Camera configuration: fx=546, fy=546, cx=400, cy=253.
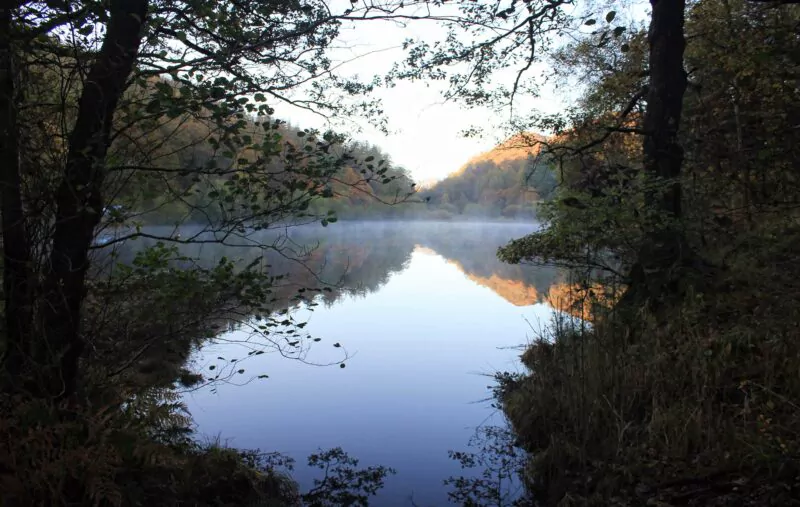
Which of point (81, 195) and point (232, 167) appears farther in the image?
point (232, 167)

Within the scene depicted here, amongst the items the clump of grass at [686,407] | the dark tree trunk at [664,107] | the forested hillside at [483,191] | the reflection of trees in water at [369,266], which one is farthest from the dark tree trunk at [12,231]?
the forested hillside at [483,191]

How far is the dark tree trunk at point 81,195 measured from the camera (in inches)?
96.7

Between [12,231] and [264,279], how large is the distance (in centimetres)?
129

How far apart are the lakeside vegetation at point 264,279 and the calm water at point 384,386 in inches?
11.8

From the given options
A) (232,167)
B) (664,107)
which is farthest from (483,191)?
(232,167)

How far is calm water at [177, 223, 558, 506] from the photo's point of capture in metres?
4.71

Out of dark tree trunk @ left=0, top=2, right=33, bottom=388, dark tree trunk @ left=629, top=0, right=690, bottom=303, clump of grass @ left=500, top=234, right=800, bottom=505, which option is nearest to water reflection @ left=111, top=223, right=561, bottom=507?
clump of grass @ left=500, top=234, right=800, bottom=505

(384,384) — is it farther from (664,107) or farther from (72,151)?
(72,151)

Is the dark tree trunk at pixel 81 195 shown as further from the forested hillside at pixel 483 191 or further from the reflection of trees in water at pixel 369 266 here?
the forested hillside at pixel 483 191

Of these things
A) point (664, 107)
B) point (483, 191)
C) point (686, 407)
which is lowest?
point (686, 407)

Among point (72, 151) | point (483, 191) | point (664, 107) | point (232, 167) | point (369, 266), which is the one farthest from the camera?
point (483, 191)

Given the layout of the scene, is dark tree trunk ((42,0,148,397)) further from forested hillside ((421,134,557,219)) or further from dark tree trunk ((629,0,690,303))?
forested hillside ((421,134,557,219))

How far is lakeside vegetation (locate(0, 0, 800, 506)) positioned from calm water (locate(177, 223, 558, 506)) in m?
0.30

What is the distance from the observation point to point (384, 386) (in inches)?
263
